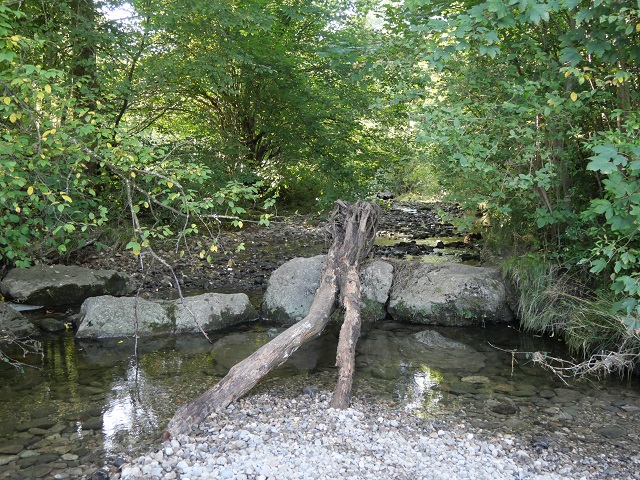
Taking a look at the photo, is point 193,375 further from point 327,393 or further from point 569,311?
point 569,311

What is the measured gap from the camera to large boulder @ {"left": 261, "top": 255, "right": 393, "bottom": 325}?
8.87 metres

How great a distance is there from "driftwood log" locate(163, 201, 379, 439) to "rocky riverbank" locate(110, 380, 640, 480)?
0.57ft

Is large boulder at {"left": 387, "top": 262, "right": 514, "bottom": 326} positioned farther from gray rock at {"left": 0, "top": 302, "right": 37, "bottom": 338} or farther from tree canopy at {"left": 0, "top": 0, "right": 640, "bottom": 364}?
gray rock at {"left": 0, "top": 302, "right": 37, "bottom": 338}

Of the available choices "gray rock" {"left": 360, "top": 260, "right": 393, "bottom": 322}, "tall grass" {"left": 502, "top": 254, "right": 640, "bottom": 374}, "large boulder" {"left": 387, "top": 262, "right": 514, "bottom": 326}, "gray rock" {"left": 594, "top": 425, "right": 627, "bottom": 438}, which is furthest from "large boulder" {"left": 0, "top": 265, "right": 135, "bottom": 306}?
"gray rock" {"left": 594, "top": 425, "right": 627, "bottom": 438}

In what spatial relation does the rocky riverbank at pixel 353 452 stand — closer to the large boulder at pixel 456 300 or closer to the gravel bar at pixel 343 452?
the gravel bar at pixel 343 452

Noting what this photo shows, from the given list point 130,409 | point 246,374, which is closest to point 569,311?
point 246,374

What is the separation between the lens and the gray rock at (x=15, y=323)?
7.65 meters

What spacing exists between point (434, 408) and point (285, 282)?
396 centimetres

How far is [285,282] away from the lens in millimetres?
9055

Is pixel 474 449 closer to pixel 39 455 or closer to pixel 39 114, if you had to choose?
pixel 39 455

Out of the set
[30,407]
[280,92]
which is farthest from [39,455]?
[280,92]

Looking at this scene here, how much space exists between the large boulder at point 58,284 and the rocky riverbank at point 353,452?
5476mm

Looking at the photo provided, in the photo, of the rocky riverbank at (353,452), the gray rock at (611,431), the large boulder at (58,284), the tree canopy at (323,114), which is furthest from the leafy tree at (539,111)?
the large boulder at (58,284)

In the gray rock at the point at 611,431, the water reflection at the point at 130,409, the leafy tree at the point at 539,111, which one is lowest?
the gray rock at the point at 611,431
